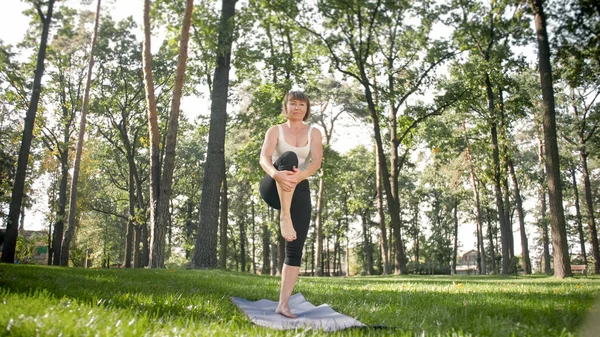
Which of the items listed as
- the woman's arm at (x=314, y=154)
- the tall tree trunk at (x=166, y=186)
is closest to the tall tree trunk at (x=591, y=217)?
the tall tree trunk at (x=166, y=186)

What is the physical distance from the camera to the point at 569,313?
141 inches

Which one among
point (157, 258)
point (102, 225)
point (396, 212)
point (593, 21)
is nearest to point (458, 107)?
point (396, 212)

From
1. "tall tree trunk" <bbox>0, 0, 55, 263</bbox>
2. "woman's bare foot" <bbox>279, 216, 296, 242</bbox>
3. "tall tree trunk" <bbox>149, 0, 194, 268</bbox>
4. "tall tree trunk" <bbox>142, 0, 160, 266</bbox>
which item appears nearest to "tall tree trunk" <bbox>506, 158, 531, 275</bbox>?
"tall tree trunk" <bbox>149, 0, 194, 268</bbox>

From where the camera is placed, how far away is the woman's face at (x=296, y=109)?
4316mm

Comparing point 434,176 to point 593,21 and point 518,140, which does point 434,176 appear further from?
point 593,21

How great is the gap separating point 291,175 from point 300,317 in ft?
4.28

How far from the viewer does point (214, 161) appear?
14320 millimetres

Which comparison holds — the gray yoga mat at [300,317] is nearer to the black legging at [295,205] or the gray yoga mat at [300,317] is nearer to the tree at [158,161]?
the black legging at [295,205]

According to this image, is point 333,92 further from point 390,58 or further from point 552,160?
point 552,160

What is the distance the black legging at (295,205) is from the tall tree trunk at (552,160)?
36.4 feet

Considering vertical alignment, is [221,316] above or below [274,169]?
below

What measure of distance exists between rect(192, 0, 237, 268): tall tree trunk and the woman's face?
10.2m

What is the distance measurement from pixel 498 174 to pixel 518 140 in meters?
17.4

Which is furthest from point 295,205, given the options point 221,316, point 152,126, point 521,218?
point 521,218
